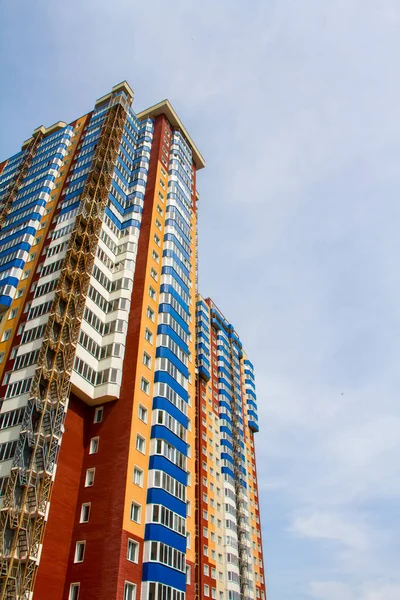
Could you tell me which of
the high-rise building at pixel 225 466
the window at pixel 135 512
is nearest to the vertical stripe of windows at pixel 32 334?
the window at pixel 135 512

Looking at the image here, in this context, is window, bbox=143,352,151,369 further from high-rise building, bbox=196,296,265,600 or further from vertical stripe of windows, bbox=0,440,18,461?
high-rise building, bbox=196,296,265,600

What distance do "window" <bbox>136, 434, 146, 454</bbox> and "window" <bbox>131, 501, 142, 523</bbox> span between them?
516 centimetres

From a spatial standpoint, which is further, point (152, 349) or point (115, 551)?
point (152, 349)

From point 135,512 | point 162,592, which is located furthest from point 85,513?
point 162,592

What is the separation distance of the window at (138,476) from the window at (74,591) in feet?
30.7

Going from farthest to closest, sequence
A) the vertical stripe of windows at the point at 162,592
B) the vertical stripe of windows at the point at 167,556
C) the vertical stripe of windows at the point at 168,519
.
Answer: the vertical stripe of windows at the point at 168,519 < the vertical stripe of windows at the point at 167,556 < the vertical stripe of windows at the point at 162,592

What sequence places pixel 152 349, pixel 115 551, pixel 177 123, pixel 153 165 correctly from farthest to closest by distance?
pixel 177 123 < pixel 153 165 < pixel 152 349 < pixel 115 551

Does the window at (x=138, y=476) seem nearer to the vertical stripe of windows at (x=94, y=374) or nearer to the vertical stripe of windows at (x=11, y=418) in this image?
the vertical stripe of windows at (x=94, y=374)

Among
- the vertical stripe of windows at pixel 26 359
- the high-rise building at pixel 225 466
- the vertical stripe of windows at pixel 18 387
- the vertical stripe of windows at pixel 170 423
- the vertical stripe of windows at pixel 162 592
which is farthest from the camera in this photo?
the high-rise building at pixel 225 466

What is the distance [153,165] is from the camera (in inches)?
2992

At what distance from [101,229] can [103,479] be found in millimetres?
30757

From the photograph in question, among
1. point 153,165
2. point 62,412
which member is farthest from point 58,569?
point 153,165

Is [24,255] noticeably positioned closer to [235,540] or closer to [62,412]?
[62,412]

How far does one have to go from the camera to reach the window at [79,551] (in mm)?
41312
